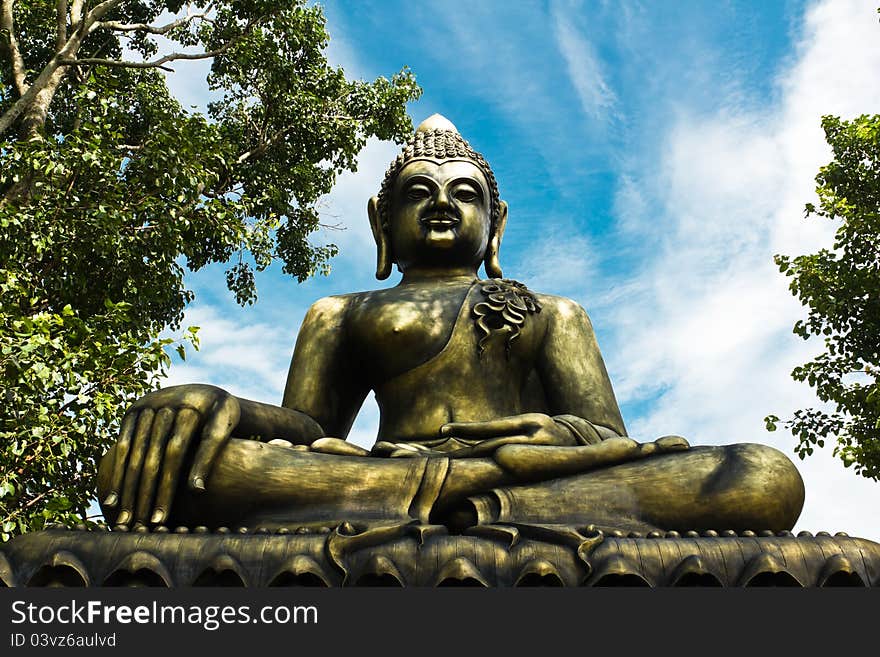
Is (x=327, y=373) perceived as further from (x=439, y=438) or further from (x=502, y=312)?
(x=502, y=312)

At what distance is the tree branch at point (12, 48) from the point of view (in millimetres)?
9211

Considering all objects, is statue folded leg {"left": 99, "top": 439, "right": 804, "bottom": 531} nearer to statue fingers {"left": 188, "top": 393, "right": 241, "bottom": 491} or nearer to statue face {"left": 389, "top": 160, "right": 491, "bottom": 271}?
statue fingers {"left": 188, "top": 393, "right": 241, "bottom": 491}

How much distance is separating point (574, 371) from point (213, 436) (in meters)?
1.76

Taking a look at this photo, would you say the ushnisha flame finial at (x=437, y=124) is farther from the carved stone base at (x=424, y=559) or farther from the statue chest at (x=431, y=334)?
the carved stone base at (x=424, y=559)

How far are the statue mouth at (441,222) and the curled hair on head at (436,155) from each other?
0.37m

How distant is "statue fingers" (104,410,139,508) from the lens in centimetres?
290

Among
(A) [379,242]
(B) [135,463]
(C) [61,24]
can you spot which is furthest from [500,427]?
(C) [61,24]

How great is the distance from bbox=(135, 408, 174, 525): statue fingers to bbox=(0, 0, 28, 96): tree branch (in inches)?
305

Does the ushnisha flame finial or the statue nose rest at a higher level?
the ushnisha flame finial

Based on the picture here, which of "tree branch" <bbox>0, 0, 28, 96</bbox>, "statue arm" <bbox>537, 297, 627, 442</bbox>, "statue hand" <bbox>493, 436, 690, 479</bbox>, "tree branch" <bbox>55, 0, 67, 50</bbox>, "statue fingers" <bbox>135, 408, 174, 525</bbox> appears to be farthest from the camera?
"tree branch" <bbox>0, 0, 28, 96</bbox>

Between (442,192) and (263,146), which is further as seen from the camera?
(263,146)

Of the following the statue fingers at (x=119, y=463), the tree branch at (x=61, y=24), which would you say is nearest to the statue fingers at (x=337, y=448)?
the statue fingers at (x=119, y=463)

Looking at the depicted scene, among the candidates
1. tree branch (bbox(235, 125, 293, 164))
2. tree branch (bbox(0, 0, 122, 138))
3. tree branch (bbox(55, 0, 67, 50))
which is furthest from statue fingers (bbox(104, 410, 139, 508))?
tree branch (bbox(235, 125, 293, 164))

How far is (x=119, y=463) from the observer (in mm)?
2930
